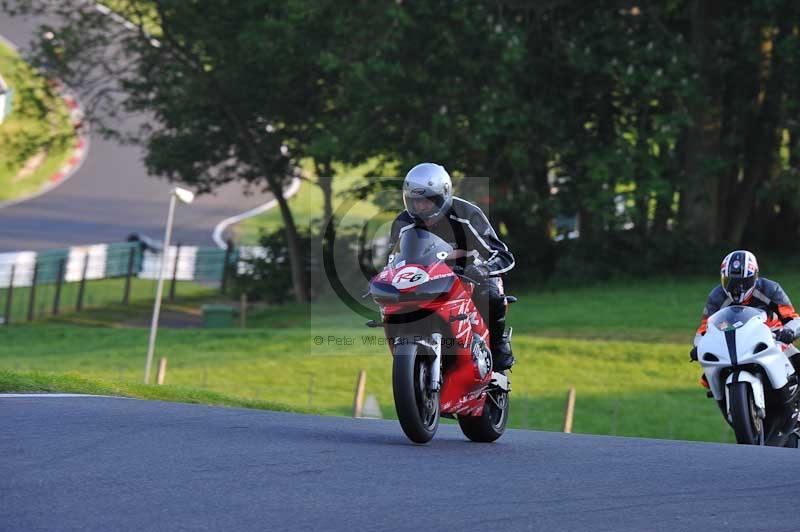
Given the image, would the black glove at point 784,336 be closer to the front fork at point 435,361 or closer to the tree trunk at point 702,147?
the front fork at point 435,361

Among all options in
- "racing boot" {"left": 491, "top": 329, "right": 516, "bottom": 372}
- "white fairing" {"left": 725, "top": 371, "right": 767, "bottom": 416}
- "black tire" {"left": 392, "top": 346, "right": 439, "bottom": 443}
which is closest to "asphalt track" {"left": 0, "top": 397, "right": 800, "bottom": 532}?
"black tire" {"left": 392, "top": 346, "right": 439, "bottom": 443}

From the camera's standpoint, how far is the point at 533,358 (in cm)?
3061

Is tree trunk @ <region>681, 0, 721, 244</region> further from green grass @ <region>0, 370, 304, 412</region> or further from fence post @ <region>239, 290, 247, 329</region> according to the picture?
green grass @ <region>0, 370, 304, 412</region>

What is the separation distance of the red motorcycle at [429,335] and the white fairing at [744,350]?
343cm

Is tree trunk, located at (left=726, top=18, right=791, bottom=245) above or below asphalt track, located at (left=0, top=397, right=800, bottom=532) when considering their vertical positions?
above

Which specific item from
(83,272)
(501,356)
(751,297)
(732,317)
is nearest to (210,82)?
(83,272)

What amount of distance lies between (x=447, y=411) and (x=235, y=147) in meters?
→ 35.7

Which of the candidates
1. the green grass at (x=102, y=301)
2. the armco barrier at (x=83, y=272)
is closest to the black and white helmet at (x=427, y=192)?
the armco barrier at (x=83, y=272)

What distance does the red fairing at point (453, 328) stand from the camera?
968 centimetres

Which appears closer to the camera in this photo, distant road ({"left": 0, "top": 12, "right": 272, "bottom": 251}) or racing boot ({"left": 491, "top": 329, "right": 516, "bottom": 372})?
racing boot ({"left": 491, "top": 329, "right": 516, "bottom": 372})

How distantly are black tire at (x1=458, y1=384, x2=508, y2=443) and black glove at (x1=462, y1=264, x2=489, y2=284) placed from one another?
3.24 feet

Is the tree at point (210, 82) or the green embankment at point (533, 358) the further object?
the tree at point (210, 82)

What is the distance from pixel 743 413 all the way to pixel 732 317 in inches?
Result: 36.2

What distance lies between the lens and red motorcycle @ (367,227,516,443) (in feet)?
31.4
